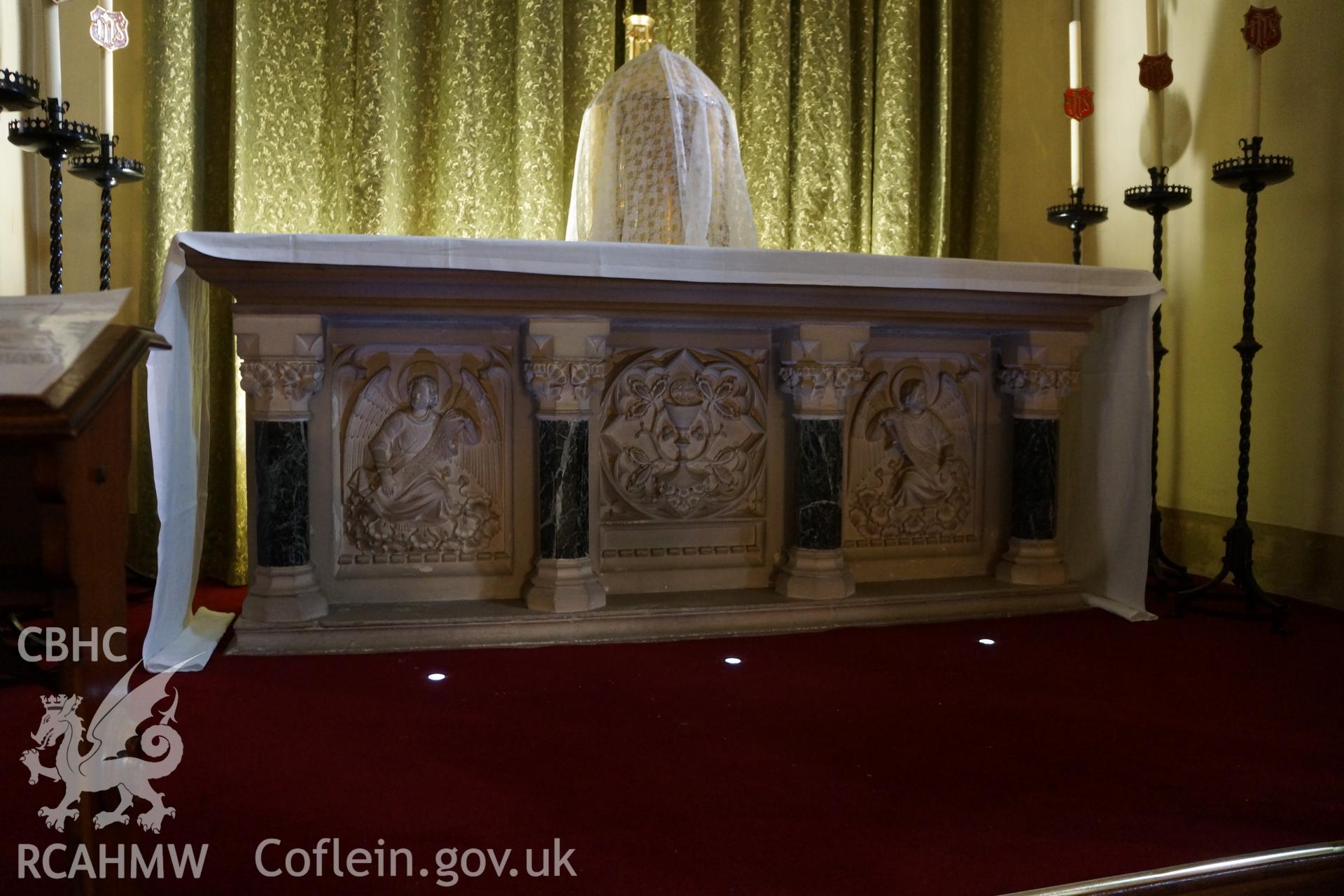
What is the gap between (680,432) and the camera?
3.23 metres

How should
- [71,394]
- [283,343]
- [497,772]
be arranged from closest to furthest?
1. [71,394]
2. [497,772]
3. [283,343]

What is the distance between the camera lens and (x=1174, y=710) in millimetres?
2420

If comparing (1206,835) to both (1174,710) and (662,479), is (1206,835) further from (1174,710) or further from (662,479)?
(662,479)

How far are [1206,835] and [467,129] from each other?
12.2 ft

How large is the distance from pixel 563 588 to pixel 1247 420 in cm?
246

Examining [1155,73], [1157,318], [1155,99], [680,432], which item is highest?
[1155,73]

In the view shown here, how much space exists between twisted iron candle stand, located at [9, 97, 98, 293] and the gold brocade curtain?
71 cm

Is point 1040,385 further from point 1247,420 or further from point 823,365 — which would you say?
point 823,365

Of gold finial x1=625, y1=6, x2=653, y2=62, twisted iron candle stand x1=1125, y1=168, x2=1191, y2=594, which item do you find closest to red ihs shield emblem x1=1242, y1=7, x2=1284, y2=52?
twisted iron candle stand x1=1125, y1=168, x2=1191, y2=594

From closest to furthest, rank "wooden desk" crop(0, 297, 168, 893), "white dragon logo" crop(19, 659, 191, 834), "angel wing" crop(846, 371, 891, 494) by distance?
"wooden desk" crop(0, 297, 168, 893) → "white dragon logo" crop(19, 659, 191, 834) → "angel wing" crop(846, 371, 891, 494)

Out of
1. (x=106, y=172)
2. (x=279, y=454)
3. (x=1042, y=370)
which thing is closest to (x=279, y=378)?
(x=279, y=454)

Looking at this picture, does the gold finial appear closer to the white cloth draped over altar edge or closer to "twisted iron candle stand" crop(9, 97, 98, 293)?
the white cloth draped over altar edge

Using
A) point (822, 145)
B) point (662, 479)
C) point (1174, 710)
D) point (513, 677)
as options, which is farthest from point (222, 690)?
point (822, 145)

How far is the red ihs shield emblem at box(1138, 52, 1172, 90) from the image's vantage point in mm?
3664
